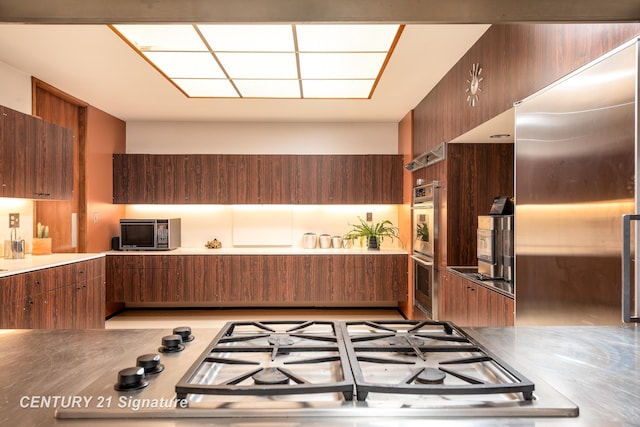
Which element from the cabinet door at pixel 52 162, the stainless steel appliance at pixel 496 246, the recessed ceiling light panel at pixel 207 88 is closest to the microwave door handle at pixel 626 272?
the stainless steel appliance at pixel 496 246

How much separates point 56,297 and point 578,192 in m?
3.92

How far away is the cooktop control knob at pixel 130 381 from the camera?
2.62 ft

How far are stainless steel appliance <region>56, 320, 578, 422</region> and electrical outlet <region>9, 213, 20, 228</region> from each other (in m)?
3.75

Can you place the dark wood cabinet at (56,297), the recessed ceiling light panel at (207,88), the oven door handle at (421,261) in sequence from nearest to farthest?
1. the dark wood cabinet at (56,297)
2. the recessed ceiling light panel at (207,88)
3. the oven door handle at (421,261)

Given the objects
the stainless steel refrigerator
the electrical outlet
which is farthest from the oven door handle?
the electrical outlet

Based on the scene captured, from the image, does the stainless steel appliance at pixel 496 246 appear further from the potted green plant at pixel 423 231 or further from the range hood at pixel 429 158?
the potted green plant at pixel 423 231

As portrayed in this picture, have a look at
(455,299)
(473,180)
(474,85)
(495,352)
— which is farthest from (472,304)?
(495,352)

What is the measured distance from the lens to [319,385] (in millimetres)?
736

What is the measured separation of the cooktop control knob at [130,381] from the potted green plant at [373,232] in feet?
16.9

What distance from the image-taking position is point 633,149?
1548 millimetres

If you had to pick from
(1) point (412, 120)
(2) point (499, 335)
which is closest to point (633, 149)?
(2) point (499, 335)

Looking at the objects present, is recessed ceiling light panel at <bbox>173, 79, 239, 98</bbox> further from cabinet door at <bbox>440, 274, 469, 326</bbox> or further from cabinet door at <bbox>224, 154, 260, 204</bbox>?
cabinet door at <bbox>440, 274, 469, 326</bbox>

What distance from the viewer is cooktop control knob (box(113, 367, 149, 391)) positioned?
797mm

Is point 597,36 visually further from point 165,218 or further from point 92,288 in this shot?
point 165,218
